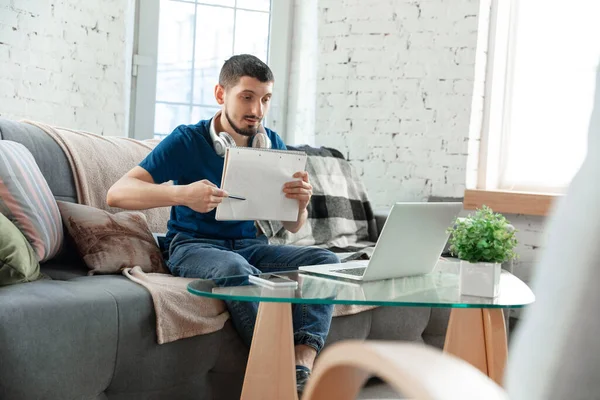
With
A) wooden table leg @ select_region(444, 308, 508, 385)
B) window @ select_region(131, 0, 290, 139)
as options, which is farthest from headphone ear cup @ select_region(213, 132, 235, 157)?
window @ select_region(131, 0, 290, 139)

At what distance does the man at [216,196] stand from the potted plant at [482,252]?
505mm

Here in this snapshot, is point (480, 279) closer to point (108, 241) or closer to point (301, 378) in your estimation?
point (301, 378)

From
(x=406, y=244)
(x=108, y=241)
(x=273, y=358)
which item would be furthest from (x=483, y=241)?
(x=108, y=241)

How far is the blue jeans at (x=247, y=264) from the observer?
211 centimetres

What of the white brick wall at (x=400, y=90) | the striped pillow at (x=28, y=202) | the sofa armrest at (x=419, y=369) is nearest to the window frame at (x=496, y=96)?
the white brick wall at (x=400, y=90)

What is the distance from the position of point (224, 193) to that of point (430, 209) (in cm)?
59

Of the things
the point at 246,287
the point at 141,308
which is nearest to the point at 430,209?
the point at 246,287

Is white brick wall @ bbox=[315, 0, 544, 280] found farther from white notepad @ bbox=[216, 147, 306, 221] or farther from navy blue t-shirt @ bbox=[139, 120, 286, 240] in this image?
white notepad @ bbox=[216, 147, 306, 221]

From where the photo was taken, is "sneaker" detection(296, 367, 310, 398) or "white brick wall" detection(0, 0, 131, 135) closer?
"sneaker" detection(296, 367, 310, 398)

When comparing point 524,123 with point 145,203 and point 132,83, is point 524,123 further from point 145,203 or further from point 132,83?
point 145,203

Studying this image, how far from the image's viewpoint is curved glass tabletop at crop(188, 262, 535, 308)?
1611 millimetres

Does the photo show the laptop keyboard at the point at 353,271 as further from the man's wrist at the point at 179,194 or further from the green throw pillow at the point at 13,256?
the green throw pillow at the point at 13,256

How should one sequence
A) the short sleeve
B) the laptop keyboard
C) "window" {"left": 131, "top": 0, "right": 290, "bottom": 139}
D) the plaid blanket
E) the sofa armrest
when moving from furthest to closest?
"window" {"left": 131, "top": 0, "right": 290, "bottom": 139}
the plaid blanket
the short sleeve
the laptop keyboard
the sofa armrest

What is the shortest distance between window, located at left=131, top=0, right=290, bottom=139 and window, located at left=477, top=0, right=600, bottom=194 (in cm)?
140
